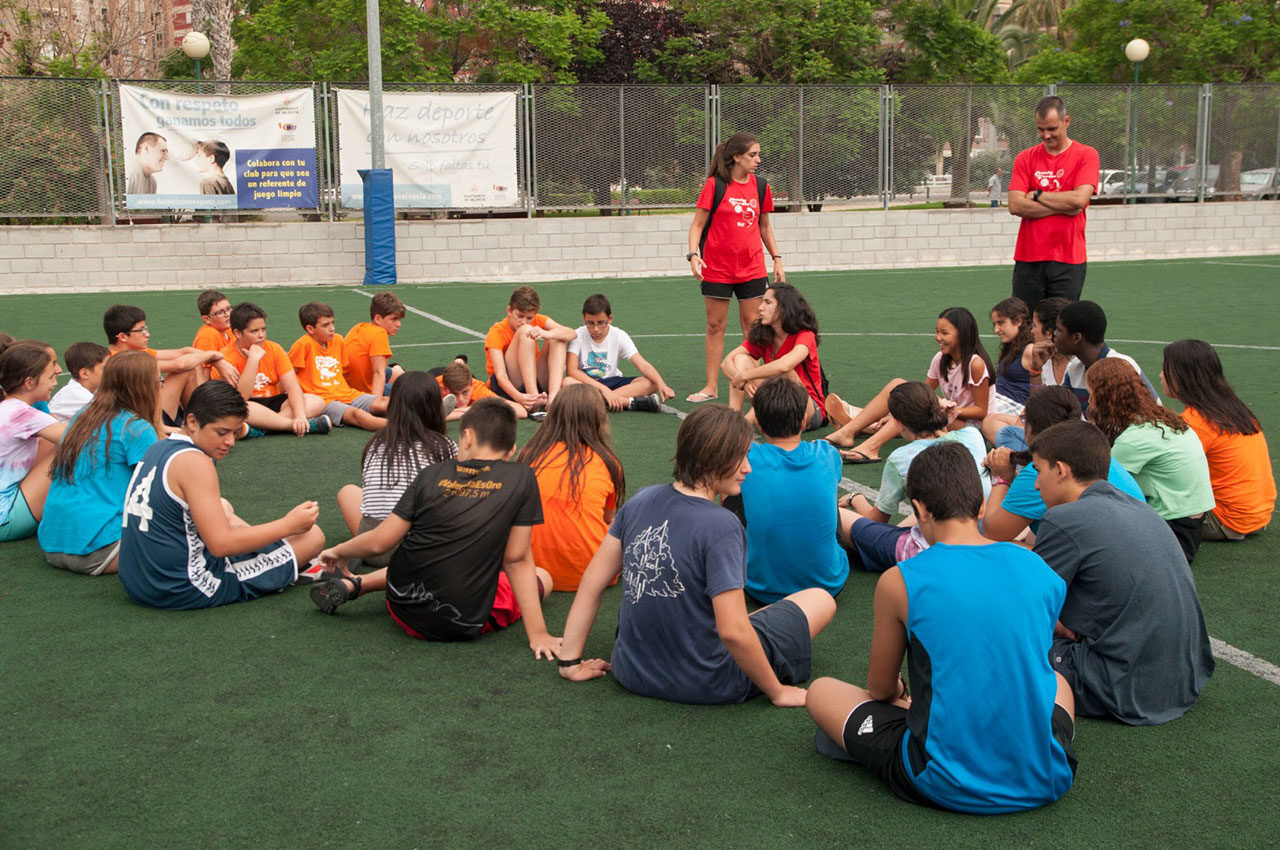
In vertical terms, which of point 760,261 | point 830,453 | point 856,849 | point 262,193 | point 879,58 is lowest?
point 856,849

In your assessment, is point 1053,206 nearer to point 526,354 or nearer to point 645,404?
point 645,404

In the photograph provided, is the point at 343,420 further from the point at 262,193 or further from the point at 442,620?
the point at 262,193

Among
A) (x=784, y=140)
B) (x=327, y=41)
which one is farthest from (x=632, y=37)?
(x=784, y=140)

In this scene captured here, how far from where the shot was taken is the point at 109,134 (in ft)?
63.2

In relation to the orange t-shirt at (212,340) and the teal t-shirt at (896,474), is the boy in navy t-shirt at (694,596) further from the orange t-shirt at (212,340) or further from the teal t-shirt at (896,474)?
the orange t-shirt at (212,340)

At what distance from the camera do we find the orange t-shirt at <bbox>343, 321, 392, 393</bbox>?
9.69m

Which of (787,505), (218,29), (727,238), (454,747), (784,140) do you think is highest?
(218,29)

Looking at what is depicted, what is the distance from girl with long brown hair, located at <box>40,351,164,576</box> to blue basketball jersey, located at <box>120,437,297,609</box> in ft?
1.48

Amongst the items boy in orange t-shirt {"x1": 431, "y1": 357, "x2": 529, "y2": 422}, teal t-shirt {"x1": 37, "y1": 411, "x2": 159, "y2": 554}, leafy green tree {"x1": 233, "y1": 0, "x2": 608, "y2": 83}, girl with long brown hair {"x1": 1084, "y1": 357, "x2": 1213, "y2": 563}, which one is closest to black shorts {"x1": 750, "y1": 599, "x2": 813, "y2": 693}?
girl with long brown hair {"x1": 1084, "y1": 357, "x2": 1213, "y2": 563}

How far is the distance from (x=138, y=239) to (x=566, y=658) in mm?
17528

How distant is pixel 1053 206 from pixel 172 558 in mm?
7109

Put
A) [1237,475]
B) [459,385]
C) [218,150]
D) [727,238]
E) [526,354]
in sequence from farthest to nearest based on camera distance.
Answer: [218,150], [727,238], [526,354], [459,385], [1237,475]

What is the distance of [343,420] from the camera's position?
30.9 ft

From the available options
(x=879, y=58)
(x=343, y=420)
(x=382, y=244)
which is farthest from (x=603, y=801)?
(x=879, y=58)
